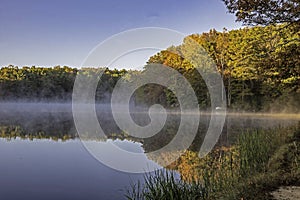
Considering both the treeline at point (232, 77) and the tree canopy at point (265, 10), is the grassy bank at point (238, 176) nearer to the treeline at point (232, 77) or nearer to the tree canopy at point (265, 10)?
the tree canopy at point (265, 10)

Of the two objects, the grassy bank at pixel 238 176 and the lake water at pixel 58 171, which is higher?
the grassy bank at pixel 238 176

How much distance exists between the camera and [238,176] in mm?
4625

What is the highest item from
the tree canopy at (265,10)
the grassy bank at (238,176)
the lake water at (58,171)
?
the tree canopy at (265,10)

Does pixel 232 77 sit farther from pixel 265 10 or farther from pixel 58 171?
pixel 58 171

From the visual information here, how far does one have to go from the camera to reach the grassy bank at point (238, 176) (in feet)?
12.0

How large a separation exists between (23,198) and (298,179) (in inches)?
168

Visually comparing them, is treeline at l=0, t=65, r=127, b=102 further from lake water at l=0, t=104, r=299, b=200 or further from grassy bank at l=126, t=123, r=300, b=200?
grassy bank at l=126, t=123, r=300, b=200

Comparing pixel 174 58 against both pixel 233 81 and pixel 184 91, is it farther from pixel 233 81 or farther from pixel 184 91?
pixel 233 81

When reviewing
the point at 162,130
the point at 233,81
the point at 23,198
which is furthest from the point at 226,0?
the point at 233,81

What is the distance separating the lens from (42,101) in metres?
44.9

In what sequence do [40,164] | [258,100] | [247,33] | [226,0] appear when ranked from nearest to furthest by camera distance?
[226,0]
[40,164]
[247,33]
[258,100]

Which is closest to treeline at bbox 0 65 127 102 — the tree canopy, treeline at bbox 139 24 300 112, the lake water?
treeline at bbox 139 24 300 112

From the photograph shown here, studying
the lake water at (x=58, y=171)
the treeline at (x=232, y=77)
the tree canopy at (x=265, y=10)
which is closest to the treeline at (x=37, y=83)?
the treeline at (x=232, y=77)

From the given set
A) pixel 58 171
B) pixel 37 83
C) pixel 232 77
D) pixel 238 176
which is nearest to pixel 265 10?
pixel 238 176
